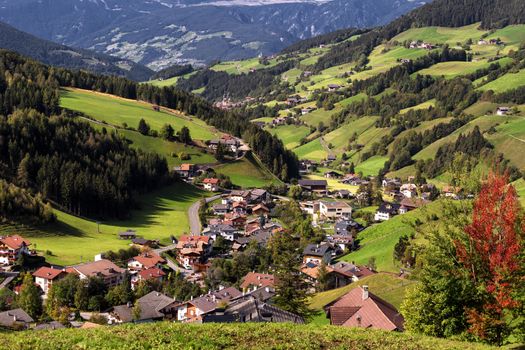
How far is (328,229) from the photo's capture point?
101562 mm

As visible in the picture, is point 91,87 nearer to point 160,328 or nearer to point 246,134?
point 246,134

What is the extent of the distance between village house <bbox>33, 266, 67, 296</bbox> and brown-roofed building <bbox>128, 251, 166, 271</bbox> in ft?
35.5

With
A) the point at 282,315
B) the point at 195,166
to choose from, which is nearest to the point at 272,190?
the point at 195,166

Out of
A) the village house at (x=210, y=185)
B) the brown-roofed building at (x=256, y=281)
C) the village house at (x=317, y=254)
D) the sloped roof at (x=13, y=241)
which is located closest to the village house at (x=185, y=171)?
the village house at (x=210, y=185)

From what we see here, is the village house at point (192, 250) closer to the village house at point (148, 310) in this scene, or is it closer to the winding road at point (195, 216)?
the winding road at point (195, 216)

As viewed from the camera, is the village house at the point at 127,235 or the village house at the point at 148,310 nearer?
the village house at the point at 148,310

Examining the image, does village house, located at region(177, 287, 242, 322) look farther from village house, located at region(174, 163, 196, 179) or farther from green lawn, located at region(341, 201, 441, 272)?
village house, located at region(174, 163, 196, 179)

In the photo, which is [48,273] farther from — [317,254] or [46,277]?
[317,254]

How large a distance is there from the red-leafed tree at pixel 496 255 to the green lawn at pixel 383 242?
4543cm

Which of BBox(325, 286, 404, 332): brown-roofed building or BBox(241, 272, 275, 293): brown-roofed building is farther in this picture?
BBox(241, 272, 275, 293): brown-roofed building

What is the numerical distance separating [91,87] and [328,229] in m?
109

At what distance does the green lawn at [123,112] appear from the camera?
146 meters

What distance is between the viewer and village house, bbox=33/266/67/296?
205ft

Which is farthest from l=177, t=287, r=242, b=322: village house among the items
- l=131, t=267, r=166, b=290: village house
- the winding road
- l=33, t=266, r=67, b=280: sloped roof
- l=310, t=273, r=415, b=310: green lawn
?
the winding road
